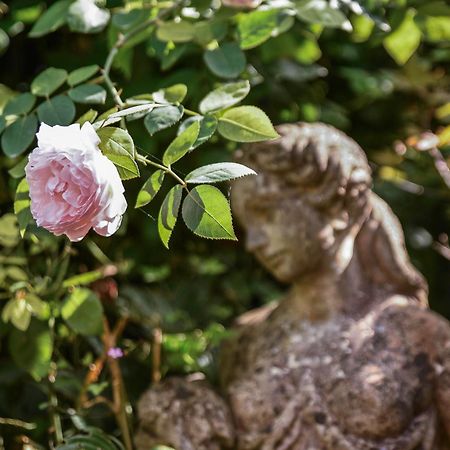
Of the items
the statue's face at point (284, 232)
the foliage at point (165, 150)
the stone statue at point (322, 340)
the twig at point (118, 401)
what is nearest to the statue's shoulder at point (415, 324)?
the stone statue at point (322, 340)

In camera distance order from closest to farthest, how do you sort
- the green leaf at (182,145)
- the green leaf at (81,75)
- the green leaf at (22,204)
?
the green leaf at (182,145)
the green leaf at (22,204)
the green leaf at (81,75)

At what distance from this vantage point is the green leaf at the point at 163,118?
49.6 inches

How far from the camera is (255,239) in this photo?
155 centimetres

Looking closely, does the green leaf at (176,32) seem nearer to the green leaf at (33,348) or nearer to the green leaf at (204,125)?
the green leaf at (204,125)

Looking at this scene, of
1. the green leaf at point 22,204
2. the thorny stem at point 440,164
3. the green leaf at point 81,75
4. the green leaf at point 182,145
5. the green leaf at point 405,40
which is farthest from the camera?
the thorny stem at point 440,164

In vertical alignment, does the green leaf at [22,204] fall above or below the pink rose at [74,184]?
below

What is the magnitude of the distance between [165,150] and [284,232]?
0.48 meters

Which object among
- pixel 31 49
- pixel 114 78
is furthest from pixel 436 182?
pixel 31 49

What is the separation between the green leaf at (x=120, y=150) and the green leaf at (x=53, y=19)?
0.52 meters

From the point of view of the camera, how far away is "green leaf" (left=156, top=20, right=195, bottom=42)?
5.10 ft

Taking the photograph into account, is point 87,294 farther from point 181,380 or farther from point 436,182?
point 436,182

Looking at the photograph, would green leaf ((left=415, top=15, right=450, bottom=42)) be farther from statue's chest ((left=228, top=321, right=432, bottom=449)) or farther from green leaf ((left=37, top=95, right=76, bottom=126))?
green leaf ((left=37, top=95, right=76, bottom=126))

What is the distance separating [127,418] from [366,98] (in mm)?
1402

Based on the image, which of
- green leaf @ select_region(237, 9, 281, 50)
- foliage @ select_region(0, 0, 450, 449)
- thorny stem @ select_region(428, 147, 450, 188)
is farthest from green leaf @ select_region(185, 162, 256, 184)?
thorny stem @ select_region(428, 147, 450, 188)
